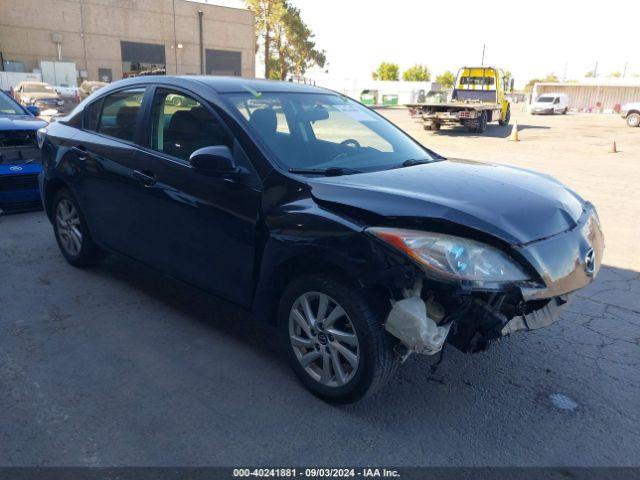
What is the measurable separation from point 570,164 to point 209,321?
37.9 ft

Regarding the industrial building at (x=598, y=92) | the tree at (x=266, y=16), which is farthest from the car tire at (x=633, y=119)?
the tree at (x=266, y=16)

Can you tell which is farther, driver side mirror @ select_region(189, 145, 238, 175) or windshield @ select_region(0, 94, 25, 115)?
windshield @ select_region(0, 94, 25, 115)

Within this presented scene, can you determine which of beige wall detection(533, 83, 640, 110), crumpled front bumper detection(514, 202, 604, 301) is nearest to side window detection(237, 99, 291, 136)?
crumpled front bumper detection(514, 202, 604, 301)

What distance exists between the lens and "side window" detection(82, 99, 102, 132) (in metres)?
4.63

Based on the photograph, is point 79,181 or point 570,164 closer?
point 79,181

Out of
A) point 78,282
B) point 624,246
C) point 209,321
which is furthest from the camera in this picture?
point 624,246

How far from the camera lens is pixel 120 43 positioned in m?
50.7

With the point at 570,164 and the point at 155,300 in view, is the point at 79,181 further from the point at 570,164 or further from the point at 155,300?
the point at 570,164

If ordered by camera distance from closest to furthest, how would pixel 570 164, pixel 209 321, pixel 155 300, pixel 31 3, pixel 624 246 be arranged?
pixel 209 321, pixel 155 300, pixel 624 246, pixel 570 164, pixel 31 3

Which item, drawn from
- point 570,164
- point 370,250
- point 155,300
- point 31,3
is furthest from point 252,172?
point 31,3

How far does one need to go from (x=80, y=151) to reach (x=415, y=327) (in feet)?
11.3

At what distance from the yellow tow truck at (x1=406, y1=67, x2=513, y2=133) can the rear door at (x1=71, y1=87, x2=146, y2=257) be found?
17961 millimetres

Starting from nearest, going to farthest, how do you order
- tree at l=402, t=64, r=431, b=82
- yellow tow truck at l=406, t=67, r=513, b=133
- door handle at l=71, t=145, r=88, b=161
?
1. door handle at l=71, t=145, r=88, b=161
2. yellow tow truck at l=406, t=67, r=513, b=133
3. tree at l=402, t=64, r=431, b=82

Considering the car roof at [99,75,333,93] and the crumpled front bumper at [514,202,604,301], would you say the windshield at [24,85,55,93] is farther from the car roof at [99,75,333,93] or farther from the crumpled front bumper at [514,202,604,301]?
the crumpled front bumper at [514,202,604,301]
